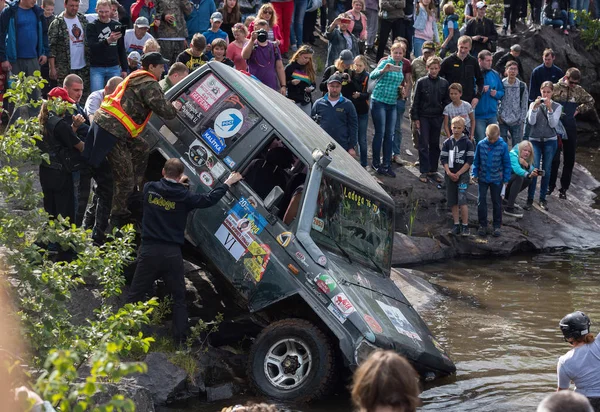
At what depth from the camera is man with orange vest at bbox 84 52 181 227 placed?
32.5 feet

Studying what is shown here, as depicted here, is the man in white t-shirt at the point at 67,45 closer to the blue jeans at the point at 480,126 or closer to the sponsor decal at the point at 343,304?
the blue jeans at the point at 480,126

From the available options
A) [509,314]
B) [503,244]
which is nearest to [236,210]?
[509,314]

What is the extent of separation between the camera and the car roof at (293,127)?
379 inches

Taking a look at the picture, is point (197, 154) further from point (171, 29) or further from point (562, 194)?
point (562, 194)

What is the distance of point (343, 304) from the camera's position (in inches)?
351

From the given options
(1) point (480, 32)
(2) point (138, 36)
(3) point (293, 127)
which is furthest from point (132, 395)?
(1) point (480, 32)

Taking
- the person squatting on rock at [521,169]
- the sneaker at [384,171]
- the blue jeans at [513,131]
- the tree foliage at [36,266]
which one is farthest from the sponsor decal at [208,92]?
the blue jeans at [513,131]

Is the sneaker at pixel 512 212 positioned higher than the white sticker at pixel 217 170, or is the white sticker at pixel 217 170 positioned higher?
the white sticker at pixel 217 170

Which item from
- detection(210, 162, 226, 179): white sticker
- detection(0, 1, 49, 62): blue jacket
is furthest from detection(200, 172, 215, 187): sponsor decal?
detection(0, 1, 49, 62): blue jacket

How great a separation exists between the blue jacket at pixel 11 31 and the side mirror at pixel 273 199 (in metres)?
6.36

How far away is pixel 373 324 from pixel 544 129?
9734 millimetres

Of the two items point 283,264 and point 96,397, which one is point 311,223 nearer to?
point 283,264

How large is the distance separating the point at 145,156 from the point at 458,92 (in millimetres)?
7599

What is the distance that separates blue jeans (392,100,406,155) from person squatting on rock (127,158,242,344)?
7925 mm
